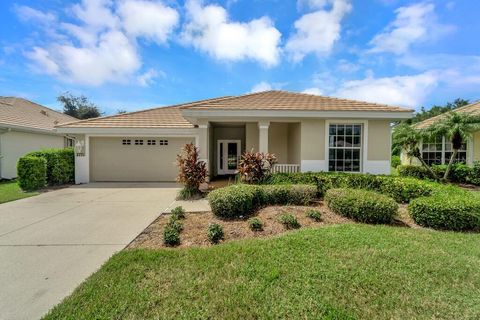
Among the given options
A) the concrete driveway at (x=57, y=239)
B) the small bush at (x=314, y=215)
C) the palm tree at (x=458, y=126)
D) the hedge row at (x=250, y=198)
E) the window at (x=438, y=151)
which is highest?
the palm tree at (x=458, y=126)

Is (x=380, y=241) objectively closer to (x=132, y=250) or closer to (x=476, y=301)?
(x=476, y=301)

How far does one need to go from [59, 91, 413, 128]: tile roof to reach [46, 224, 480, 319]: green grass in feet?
23.9

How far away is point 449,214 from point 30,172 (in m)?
15.4

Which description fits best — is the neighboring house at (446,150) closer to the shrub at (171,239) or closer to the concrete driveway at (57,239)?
the shrub at (171,239)

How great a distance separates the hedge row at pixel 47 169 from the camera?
1118cm

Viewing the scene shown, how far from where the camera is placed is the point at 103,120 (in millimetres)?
14531

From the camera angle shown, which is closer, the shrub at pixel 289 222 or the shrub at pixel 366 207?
the shrub at pixel 289 222

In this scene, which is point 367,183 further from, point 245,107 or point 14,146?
point 14,146

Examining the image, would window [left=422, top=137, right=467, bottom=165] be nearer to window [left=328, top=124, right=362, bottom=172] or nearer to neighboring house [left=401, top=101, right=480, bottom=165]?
neighboring house [left=401, top=101, right=480, bottom=165]

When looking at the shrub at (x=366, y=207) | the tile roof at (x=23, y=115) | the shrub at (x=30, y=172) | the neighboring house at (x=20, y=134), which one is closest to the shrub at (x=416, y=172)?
the shrub at (x=366, y=207)

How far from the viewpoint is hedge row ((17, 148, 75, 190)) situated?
11180mm

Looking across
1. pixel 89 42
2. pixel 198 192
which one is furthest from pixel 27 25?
pixel 198 192

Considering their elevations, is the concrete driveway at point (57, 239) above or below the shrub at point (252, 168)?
below

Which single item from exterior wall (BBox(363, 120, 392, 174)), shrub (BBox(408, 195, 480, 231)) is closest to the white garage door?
exterior wall (BBox(363, 120, 392, 174))
